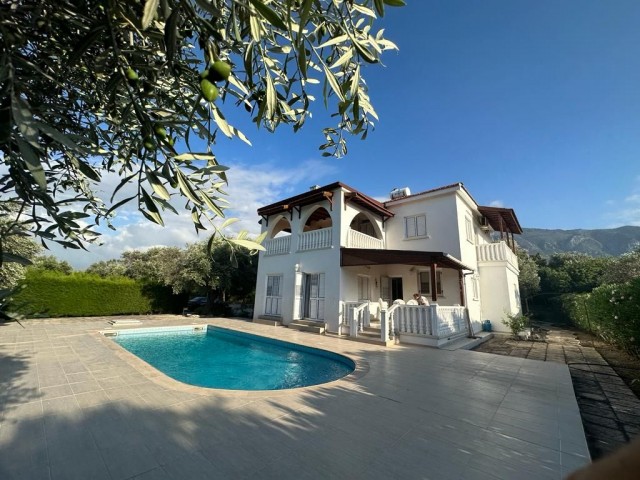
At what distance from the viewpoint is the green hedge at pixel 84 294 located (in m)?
16.0

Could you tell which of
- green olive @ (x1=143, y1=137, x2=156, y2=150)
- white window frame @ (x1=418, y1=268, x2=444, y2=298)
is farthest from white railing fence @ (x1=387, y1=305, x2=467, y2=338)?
green olive @ (x1=143, y1=137, x2=156, y2=150)

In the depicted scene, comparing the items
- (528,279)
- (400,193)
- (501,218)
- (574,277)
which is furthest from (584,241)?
(400,193)

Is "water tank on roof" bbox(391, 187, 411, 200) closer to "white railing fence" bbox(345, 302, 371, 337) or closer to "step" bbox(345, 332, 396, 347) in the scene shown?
"white railing fence" bbox(345, 302, 371, 337)

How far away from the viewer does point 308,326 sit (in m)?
13.2

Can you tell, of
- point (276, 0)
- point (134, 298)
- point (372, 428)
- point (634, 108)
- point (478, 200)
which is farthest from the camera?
point (134, 298)

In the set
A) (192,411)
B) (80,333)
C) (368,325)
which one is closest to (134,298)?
(80,333)

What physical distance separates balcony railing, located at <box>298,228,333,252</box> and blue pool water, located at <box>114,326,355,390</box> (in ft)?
16.4

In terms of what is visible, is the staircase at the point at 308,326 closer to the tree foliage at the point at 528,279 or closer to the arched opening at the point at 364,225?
the arched opening at the point at 364,225

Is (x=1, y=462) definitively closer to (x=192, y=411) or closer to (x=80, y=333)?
(x=192, y=411)

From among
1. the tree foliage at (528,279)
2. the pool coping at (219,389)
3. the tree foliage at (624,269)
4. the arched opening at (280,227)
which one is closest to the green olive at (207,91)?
the pool coping at (219,389)

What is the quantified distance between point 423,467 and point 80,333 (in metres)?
13.0

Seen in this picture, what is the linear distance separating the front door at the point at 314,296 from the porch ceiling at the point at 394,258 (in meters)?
1.87

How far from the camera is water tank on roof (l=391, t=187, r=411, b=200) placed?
16263 millimetres

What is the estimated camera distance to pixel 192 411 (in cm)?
407
